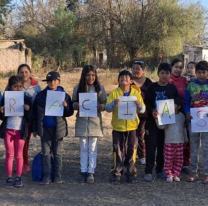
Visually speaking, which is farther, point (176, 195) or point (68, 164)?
point (68, 164)

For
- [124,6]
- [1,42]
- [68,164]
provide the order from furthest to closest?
[124,6] → [1,42] → [68,164]

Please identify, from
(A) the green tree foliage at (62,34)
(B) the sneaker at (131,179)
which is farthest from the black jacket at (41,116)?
(A) the green tree foliage at (62,34)

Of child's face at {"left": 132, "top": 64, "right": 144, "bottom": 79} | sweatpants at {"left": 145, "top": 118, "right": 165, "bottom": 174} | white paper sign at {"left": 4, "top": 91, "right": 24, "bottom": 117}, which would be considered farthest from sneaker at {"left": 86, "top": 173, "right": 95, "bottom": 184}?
child's face at {"left": 132, "top": 64, "right": 144, "bottom": 79}

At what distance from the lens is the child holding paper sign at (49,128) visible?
550 cm

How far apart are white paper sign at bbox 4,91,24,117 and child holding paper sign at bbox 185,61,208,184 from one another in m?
2.44

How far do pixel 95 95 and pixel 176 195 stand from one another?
181 centimetres

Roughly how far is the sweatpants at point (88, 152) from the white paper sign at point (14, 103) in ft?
3.34

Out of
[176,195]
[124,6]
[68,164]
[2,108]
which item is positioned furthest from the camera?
[124,6]

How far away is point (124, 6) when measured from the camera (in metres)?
32.5

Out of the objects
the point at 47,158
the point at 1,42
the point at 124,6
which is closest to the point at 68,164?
the point at 47,158

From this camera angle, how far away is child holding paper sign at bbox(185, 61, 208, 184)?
553 centimetres

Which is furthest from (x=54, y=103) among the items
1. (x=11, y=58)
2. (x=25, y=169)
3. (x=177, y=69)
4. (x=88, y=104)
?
(x=11, y=58)

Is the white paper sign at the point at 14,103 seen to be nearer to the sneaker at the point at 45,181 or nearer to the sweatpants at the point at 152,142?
the sneaker at the point at 45,181

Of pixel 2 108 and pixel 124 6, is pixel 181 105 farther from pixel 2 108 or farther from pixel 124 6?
pixel 124 6
